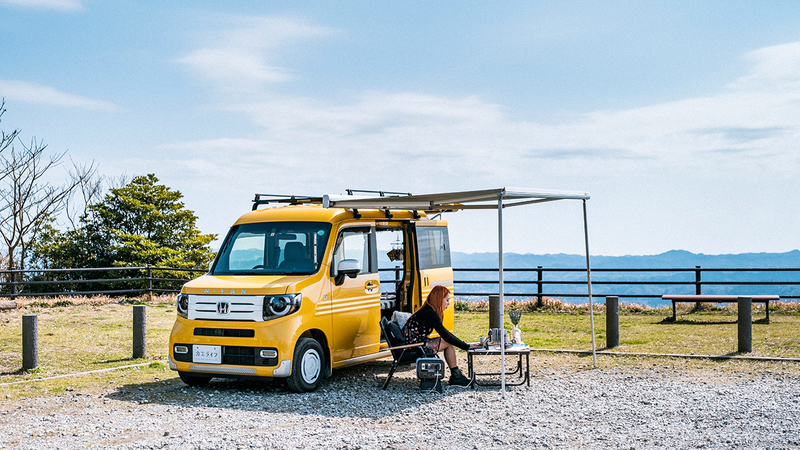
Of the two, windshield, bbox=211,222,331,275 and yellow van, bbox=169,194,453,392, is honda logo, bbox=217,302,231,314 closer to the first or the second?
yellow van, bbox=169,194,453,392

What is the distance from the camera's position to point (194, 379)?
9.53m

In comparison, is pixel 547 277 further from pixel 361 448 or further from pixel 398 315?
pixel 361 448

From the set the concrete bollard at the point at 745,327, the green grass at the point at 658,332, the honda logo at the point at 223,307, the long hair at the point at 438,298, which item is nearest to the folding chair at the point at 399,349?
the long hair at the point at 438,298

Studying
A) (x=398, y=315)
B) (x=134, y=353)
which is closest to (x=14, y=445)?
(x=398, y=315)

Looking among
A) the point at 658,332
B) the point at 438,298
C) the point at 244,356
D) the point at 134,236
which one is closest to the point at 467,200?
the point at 438,298

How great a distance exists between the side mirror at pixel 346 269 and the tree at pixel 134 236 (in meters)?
20.9

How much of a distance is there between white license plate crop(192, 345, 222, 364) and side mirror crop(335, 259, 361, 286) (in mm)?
1655

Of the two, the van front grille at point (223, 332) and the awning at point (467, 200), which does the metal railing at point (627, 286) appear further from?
the van front grille at point (223, 332)

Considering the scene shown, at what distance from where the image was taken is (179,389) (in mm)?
9352

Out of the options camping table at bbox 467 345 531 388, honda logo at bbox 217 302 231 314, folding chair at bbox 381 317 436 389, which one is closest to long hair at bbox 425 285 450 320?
folding chair at bbox 381 317 436 389

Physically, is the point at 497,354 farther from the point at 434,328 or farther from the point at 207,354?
the point at 207,354

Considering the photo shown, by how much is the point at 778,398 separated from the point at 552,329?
320 inches

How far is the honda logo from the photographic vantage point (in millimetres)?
8852

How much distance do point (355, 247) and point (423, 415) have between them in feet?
9.69
